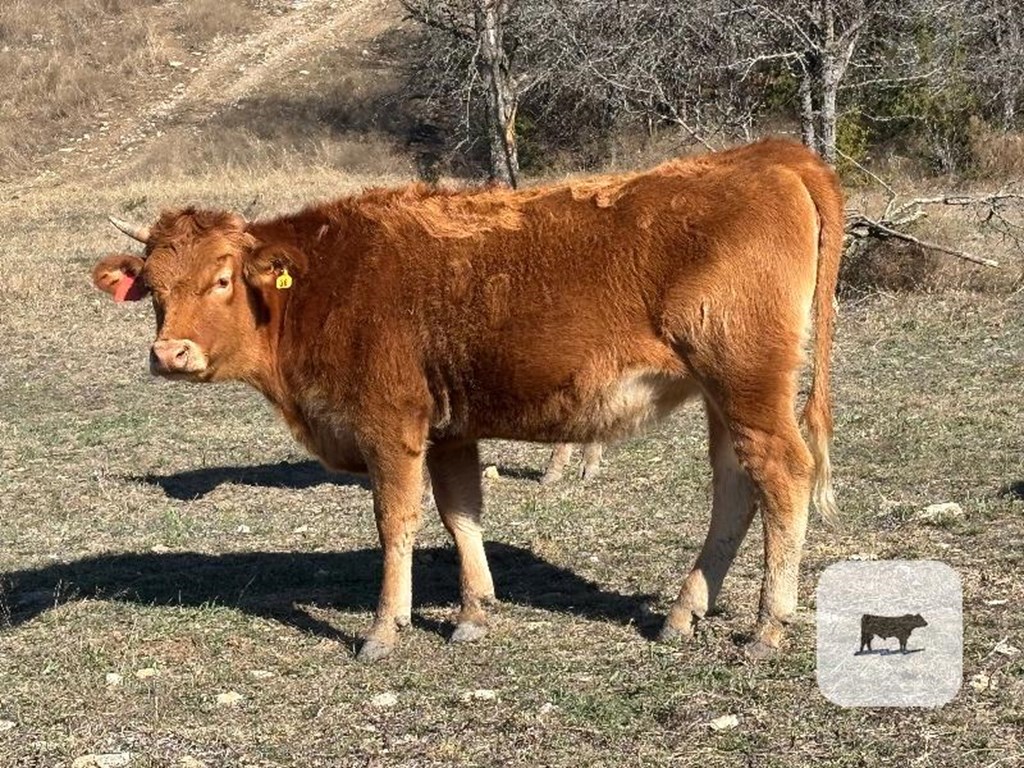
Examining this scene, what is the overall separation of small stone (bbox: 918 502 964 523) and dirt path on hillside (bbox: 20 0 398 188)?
3072 cm

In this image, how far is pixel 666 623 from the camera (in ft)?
21.8

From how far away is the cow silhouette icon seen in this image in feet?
20.2

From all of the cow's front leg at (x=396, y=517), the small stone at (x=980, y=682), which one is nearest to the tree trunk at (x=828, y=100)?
→ the cow's front leg at (x=396, y=517)

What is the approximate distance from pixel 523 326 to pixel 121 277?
2202 millimetres

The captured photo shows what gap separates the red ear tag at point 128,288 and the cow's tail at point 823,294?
3.33 meters

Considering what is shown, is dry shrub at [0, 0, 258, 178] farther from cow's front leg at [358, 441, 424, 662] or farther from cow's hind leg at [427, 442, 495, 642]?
cow's front leg at [358, 441, 424, 662]

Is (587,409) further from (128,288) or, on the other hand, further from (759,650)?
(128,288)

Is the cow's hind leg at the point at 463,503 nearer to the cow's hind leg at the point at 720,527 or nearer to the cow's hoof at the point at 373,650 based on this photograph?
the cow's hoof at the point at 373,650

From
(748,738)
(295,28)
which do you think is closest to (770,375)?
(748,738)

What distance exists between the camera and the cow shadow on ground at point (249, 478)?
1077cm

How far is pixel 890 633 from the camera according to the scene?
6.21m

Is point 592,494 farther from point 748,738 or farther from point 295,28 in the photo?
point 295,28

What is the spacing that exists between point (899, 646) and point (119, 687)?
3.30 m

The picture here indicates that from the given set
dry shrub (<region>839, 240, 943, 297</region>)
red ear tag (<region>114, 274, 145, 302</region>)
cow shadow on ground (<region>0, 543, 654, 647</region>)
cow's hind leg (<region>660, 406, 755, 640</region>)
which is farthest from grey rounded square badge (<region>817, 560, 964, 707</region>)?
dry shrub (<region>839, 240, 943, 297</region>)
